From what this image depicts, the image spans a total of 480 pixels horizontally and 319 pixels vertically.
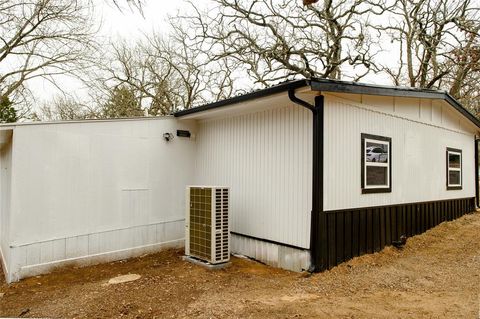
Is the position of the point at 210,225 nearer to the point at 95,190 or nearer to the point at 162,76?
the point at 95,190

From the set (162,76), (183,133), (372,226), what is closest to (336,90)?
(372,226)

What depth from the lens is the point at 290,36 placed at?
47.9 feet

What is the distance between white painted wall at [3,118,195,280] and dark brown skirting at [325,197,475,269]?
3.12 metres

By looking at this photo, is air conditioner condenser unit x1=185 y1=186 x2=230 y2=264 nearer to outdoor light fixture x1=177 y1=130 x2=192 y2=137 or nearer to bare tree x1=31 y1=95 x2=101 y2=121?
outdoor light fixture x1=177 y1=130 x2=192 y2=137

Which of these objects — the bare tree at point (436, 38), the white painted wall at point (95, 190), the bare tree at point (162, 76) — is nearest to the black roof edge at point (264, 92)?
the white painted wall at point (95, 190)

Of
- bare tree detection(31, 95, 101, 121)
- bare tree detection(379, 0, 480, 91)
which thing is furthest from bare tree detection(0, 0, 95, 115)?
bare tree detection(379, 0, 480, 91)

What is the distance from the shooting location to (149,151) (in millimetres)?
6266

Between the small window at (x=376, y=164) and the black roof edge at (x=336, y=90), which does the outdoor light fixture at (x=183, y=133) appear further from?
the small window at (x=376, y=164)

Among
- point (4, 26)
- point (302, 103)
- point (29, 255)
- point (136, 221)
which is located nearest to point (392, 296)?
point (302, 103)

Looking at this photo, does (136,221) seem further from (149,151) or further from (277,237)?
(277,237)

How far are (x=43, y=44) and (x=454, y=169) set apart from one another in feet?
44.2

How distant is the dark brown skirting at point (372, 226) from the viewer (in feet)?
16.4

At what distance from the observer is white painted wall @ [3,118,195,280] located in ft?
15.7

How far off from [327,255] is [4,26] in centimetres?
1046
